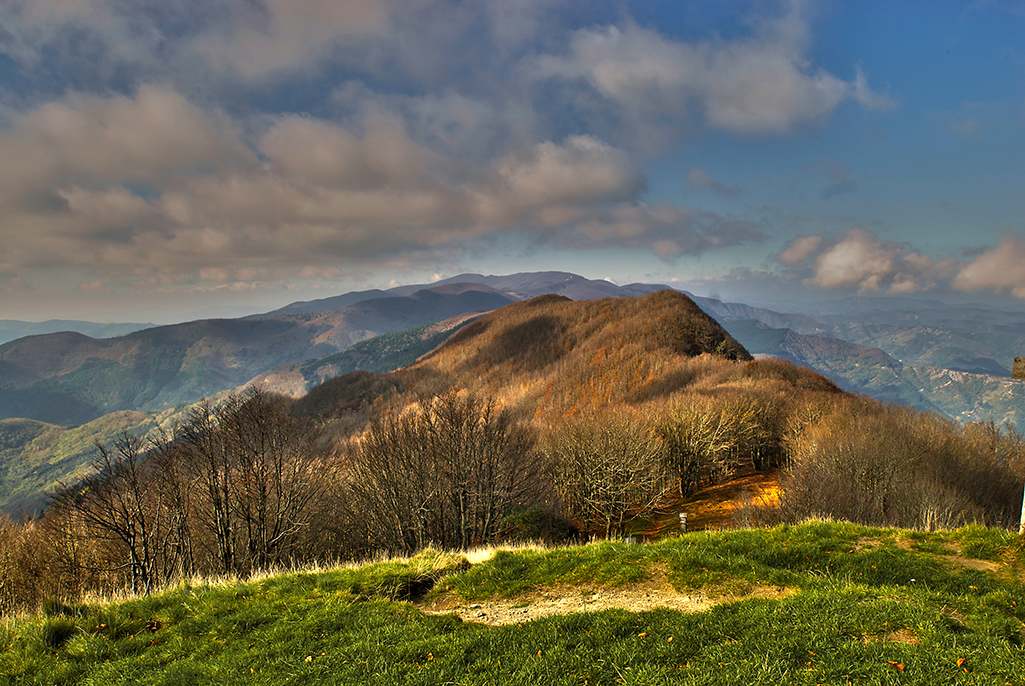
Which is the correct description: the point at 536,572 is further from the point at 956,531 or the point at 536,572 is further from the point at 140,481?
the point at 140,481

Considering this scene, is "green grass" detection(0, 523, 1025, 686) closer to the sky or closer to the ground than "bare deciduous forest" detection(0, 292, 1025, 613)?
closer to the sky

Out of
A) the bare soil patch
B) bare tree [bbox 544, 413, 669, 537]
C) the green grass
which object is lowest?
bare tree [bbox 544, 413, 669, 537]

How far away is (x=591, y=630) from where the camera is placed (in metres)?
7.77

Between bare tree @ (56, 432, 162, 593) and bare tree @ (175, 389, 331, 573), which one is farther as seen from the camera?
bare tree @ (175, 389, 331, 573)

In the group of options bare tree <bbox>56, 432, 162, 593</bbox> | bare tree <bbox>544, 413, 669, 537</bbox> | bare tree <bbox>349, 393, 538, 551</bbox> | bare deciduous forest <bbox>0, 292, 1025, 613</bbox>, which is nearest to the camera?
bare tree <bbox>56, 432, 162, 593</bbox>

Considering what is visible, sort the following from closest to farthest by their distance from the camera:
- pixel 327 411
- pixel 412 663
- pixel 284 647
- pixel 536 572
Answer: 1. pixel 412 663
2. pixel 284 647
3. pixel 536 572
4. pixel 327 411

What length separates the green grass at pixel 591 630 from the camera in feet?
21.2

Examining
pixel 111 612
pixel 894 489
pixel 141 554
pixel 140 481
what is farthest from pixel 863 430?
pixel 141 554

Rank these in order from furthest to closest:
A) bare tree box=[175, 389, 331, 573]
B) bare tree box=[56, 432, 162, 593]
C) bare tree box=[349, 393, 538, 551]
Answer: bare tree box=[349, 393, 538, 551] < bare tree box=[175, 389, 331, 573] < bare tree box=[56, 432, 162, 593]

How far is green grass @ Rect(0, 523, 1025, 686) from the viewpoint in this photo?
645 centimetres

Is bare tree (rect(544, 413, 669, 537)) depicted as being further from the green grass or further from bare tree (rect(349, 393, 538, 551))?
the green grass

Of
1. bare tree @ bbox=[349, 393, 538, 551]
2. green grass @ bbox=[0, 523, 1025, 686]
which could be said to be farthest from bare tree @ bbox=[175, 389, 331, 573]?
green grass @ bbox=[0, 523, 1025, 686]

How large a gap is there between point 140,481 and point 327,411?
163 meters

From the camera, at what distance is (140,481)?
99.1 ft
